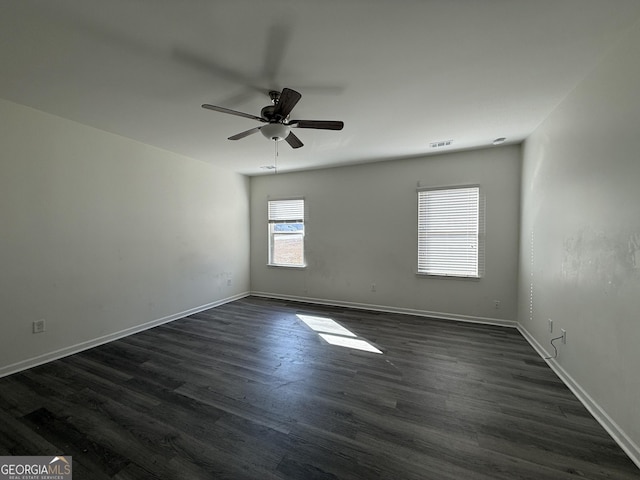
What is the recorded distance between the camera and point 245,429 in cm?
177

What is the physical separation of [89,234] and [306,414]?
127 inches

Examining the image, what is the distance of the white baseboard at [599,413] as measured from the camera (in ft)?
5.03

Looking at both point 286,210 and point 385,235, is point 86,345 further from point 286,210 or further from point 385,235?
point 385,235

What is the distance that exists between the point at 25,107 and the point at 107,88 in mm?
1126

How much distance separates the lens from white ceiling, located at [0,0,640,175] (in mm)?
1478

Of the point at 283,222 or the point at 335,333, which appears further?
the point at 283,222

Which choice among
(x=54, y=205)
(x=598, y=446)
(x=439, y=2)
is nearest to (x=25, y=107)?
(x=54, y=205)

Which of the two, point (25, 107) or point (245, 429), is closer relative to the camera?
point (245, 429)

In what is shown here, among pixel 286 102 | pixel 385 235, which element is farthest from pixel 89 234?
pixel 385 235

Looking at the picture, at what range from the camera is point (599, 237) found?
1.91 meters

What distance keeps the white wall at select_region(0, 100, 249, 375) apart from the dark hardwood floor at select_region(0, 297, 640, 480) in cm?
51

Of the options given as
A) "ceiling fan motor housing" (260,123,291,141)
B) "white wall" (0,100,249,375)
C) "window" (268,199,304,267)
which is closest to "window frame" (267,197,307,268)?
"window" (268,199,304,267)

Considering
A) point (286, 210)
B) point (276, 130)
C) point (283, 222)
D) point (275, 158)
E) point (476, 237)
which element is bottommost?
point (476, 237)

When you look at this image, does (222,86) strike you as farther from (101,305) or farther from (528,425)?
(528,425)
